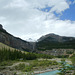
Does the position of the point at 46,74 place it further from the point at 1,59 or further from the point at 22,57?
the point at 22,57

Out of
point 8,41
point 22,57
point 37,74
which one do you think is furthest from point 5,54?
point 8,41

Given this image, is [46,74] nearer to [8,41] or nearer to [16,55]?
[16,55]

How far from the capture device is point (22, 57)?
9925 centimetres

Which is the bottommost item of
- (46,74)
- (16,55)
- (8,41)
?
(46,74)

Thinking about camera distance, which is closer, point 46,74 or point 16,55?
point 46,74

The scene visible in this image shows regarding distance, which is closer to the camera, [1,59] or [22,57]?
[1,59]

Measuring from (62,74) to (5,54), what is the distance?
78.8m

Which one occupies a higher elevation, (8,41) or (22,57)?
(8,41)

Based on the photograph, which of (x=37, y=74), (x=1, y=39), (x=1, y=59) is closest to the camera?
(x=37, y=74)

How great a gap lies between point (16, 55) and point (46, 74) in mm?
51997

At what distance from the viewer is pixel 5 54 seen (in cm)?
8706

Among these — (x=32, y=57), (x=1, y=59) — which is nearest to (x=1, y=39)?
(x=32, y=57)

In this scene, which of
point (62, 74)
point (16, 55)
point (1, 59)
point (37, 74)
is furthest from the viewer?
point (16, 55)

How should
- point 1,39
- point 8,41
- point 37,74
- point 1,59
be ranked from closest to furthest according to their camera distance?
1. point 37,74
2. point 1,59
3. point 1,39
4. point 8,41
